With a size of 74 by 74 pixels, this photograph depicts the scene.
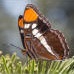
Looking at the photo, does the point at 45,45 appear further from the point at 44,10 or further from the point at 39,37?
the point at 44,10

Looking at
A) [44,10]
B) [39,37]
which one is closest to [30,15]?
[39,37]

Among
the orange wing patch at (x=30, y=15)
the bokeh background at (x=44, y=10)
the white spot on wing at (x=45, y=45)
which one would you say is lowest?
the bokeh background at (x=44, y=10)

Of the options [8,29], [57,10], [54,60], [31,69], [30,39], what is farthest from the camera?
[57,10]

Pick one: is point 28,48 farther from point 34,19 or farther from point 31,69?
point 31,69

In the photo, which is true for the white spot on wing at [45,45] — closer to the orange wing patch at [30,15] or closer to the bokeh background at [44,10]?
the orange wing patch at [30,15]

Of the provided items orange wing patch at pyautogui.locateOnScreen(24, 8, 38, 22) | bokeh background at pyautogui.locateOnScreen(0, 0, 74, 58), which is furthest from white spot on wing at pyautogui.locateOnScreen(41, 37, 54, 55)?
bokeh background at pyautogui.locateOnScreen(0, 0, 74, 58)

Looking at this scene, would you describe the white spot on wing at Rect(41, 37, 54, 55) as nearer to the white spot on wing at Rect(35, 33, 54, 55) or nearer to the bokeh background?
the white spot on wing at Rect(35, 33, 54, 55)

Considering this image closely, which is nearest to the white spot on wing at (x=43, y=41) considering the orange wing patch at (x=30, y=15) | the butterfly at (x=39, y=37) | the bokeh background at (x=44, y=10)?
the butterfly at (x=39, y=37)

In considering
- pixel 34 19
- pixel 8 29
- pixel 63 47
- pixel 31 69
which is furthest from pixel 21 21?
pixel 8 29
